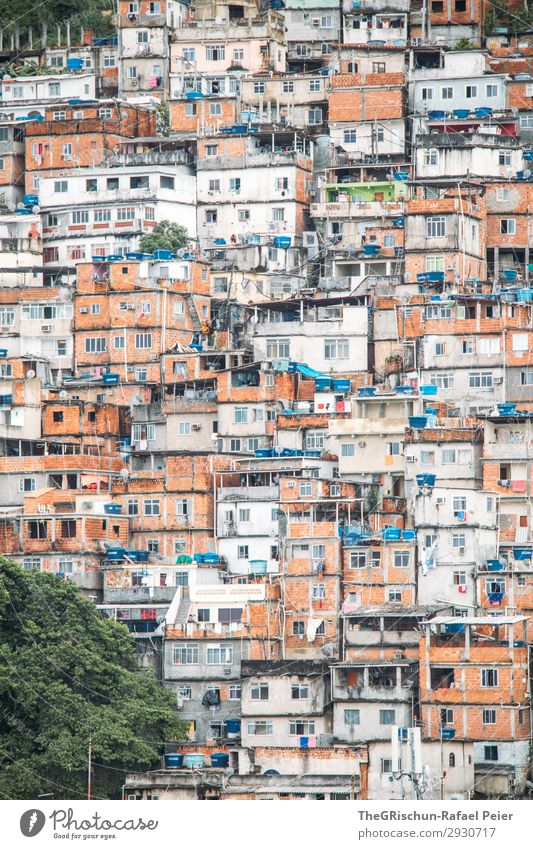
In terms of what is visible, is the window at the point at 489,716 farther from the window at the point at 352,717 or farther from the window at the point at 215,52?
the window at the point at 215,52

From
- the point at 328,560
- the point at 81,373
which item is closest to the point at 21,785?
the point at 328,560

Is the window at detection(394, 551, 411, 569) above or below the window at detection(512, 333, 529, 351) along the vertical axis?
below

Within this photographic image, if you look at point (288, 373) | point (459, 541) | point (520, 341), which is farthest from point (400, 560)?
point (520, 341)

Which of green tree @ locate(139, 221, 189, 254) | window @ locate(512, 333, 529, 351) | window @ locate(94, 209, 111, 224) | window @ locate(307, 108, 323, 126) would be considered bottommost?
window @ locate(512, 333, 529, 351)

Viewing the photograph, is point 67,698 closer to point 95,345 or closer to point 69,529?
point 69,529

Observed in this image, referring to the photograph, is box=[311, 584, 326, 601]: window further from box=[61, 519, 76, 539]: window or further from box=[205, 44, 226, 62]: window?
box=[205, 44, 226, 62]: window

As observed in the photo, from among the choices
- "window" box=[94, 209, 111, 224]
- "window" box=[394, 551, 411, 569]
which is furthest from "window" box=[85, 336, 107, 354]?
"window" box=[394, 551, 411, 569]
